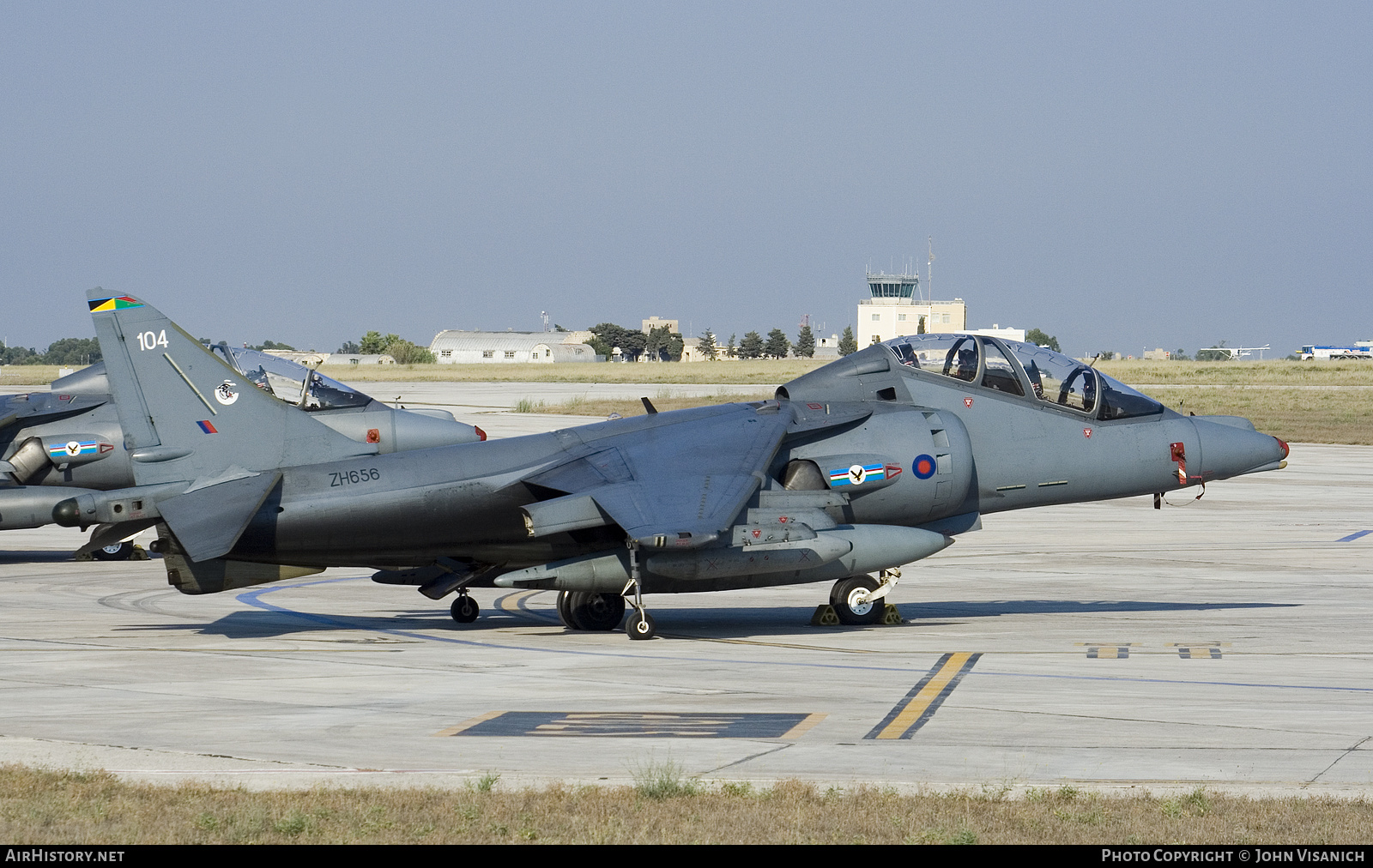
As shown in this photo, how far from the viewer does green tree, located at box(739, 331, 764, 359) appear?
604ft

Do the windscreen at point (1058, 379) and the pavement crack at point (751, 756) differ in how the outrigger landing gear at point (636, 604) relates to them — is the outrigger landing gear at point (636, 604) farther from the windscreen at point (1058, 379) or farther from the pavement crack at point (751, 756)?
the windscreen at point (1058, 379)

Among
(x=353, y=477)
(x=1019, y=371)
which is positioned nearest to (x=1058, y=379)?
(x=1019, y=371)

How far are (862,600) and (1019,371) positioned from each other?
352 cm

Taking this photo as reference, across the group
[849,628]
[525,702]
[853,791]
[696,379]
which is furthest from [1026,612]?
[696,379]

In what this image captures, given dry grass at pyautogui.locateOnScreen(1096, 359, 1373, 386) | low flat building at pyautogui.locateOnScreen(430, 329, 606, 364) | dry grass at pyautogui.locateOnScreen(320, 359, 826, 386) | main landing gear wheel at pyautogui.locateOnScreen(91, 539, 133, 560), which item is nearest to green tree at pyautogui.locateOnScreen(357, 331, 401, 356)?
low flat building at pyautogui.locateOnScreen(430, 329, 606, 364)

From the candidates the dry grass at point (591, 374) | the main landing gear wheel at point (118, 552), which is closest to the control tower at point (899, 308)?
the dry grass at point (591, 374)

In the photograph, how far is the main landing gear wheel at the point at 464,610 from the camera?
55.0ft

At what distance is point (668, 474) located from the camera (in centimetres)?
1501

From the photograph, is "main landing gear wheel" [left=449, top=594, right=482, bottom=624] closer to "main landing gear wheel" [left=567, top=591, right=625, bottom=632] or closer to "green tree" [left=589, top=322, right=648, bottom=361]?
"main landing gear wheel" [left=567, top=591, right=625, bottom=632]

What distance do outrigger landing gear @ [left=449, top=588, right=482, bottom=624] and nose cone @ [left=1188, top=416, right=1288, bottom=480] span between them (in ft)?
29.7

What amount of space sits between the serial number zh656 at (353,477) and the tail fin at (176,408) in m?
0.54

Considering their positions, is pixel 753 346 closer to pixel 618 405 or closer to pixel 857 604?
pixel 618 405

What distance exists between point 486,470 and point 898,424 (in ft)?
15.9

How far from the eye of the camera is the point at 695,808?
300 inches
